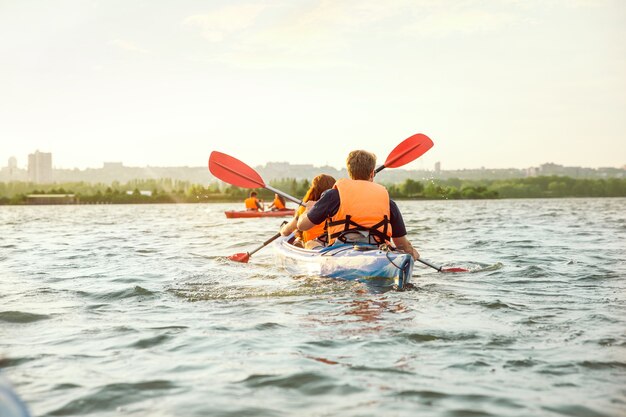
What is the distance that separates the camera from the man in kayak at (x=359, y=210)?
23.4 ft

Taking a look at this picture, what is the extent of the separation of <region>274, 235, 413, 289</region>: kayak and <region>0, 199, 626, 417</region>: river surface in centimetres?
15

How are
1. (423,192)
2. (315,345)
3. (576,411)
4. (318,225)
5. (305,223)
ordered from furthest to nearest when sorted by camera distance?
(423,192), (318,225), (305,223), (315,345), (576,411)

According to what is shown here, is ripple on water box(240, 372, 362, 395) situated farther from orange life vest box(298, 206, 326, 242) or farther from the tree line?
the tree line

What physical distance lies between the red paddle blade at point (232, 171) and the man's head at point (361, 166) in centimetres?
360

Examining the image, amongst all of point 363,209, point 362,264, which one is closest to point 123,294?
point 362,264

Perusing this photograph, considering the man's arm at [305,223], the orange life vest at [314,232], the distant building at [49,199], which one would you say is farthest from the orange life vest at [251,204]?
the distant building at [49,199]

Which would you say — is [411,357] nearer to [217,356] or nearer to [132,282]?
[217,356]

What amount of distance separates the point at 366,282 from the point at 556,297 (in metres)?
1.88

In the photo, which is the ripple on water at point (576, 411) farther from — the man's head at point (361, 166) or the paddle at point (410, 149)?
the paddle at point (410, 149)

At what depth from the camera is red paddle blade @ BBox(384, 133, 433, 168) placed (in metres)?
10.4

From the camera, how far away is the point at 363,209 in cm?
716

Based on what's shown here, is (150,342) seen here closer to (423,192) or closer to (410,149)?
(410,149)

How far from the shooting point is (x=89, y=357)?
4332mm

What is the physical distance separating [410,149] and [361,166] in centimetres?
333
